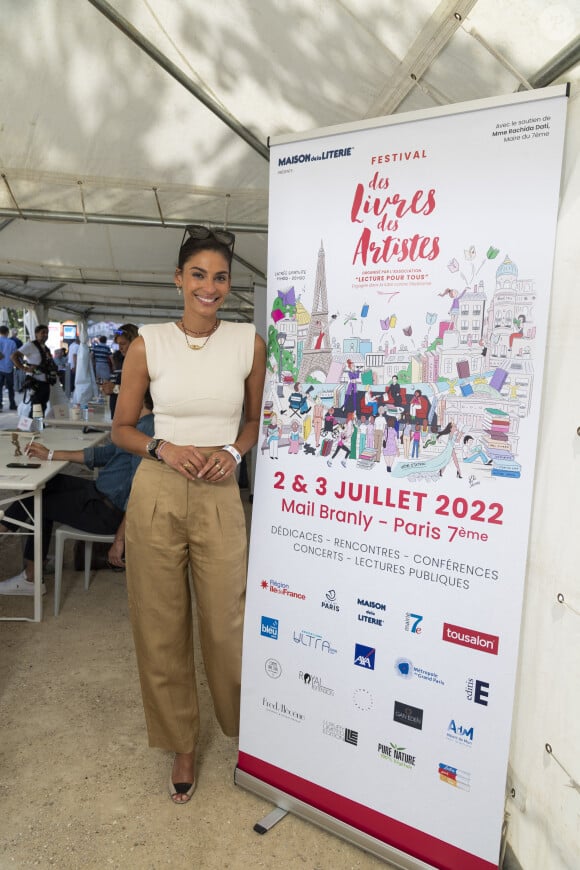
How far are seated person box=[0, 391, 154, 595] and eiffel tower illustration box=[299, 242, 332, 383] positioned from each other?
5.33ft

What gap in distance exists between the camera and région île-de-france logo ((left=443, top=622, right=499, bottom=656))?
155 cm

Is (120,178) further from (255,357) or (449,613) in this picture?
(449,613)

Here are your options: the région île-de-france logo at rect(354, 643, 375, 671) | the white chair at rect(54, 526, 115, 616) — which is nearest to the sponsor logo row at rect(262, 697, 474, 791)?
the région île-de-france logo at rect(354, 643, 375, 671)

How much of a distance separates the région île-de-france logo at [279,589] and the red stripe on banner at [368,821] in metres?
0.58

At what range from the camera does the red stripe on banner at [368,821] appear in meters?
1.65

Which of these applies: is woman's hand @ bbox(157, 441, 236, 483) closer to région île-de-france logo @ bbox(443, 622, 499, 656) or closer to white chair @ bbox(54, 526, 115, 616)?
région île-de-france logo @ bbox(443, 622, 499, 656)

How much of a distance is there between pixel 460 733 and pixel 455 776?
12 centimetres

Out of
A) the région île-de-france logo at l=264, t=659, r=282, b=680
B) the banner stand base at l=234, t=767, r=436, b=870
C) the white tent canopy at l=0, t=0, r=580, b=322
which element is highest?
the white tent canopy at l=0, t=0, r=580, b=322

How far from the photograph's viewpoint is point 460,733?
1.61 metres

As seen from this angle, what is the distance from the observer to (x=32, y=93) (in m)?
2.81

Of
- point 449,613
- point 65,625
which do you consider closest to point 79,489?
point 65,625

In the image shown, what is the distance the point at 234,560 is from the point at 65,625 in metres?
1.83

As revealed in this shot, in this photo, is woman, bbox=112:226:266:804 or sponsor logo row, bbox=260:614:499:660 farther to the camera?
woman, bbox=112:226:266:804

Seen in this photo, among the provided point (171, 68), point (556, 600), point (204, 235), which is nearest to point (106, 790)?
point (556, 600)
